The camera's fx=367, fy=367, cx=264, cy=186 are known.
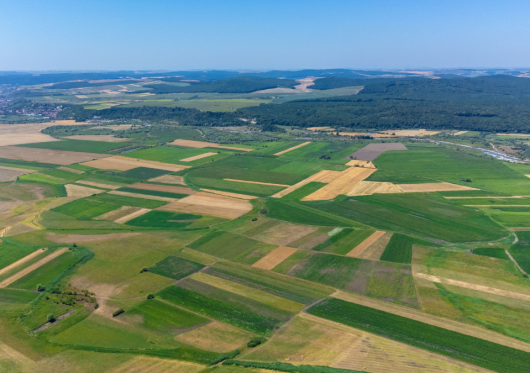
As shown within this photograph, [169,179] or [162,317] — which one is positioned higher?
[169,179]

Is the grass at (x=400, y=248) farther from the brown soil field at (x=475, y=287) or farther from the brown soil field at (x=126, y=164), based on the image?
the brown soil field at (x=126, y=164)

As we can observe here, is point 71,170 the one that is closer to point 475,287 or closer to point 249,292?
point 249,292

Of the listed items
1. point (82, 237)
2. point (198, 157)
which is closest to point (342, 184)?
point (198, 157)

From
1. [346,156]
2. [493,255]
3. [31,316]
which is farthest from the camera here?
[346,156]

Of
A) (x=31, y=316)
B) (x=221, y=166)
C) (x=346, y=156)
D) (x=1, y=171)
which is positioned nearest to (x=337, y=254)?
(x=31, y=316)

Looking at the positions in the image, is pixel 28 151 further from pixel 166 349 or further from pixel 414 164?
pixel 414 164

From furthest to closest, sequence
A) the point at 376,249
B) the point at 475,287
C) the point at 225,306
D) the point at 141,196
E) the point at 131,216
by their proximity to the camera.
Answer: the point at 141,196, the point at 131,216, the point at 376,249, the point at 475,287, the point at 225,306
